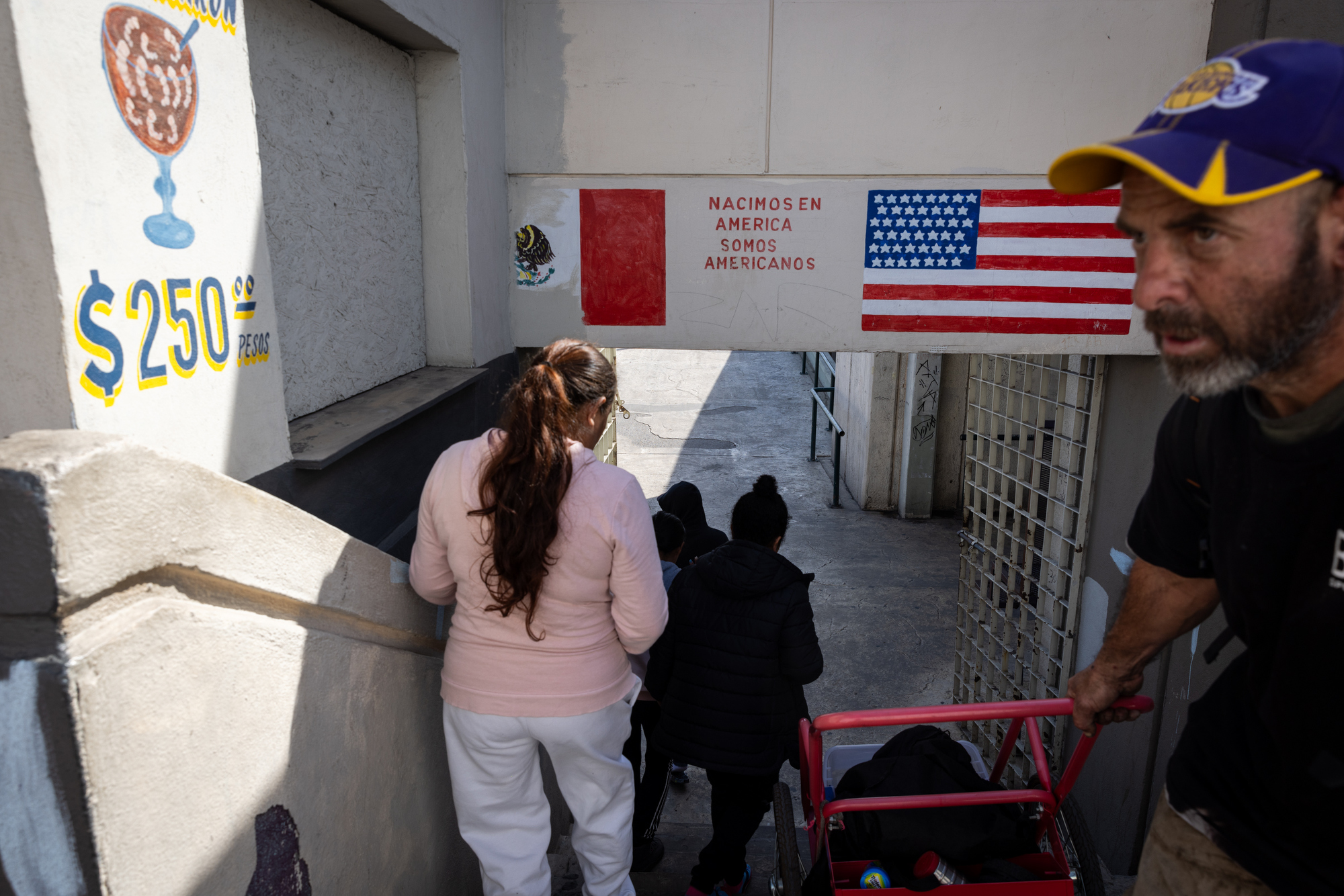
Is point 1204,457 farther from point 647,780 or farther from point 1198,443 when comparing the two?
point 647,780

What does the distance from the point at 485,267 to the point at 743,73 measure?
152cm

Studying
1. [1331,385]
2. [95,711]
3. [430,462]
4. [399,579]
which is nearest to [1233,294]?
[1331,385]

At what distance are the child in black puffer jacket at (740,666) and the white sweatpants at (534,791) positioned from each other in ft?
1.83

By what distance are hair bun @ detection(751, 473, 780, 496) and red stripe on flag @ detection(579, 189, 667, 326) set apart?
1.10m

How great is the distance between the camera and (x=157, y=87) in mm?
1769

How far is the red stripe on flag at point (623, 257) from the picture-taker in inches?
155

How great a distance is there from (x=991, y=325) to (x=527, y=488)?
2.88m

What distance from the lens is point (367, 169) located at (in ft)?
10.3

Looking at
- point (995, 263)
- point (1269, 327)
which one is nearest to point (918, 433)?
point (995, 263)

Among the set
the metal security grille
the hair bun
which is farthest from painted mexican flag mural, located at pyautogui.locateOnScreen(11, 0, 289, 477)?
the metal security grille

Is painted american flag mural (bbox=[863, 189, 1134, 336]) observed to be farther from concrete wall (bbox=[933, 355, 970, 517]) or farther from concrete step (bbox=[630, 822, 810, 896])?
concrete wall (bbox=[933, 355, 970, 517])

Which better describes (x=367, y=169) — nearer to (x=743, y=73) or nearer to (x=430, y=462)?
(x=430, y=462)

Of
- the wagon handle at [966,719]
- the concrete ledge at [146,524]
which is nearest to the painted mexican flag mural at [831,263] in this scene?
the wagon handle at [966,719]

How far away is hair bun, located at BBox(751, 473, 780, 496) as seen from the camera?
3213 mm
